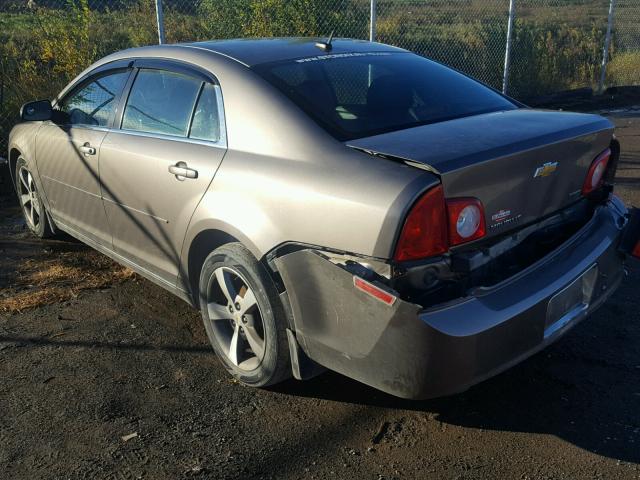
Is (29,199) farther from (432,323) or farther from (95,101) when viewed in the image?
(432,323)

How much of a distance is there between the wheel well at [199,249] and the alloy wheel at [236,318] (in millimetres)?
158

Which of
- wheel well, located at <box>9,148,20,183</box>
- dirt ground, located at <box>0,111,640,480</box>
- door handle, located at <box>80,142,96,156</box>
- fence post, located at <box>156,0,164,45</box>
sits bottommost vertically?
dirt ground, located at <box>0,111,640,480</box>

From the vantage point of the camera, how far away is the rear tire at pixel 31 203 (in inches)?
218

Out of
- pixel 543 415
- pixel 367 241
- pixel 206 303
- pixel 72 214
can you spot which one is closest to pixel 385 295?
pixel 367 241

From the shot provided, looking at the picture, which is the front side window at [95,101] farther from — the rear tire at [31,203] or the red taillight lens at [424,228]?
the red taillight lens at [424,228]

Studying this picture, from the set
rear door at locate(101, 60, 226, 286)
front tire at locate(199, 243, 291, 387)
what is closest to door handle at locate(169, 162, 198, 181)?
rear door at locate(101, 60, 226, 286)

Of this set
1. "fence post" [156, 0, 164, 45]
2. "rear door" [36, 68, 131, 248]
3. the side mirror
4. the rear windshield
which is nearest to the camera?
the rear windshield

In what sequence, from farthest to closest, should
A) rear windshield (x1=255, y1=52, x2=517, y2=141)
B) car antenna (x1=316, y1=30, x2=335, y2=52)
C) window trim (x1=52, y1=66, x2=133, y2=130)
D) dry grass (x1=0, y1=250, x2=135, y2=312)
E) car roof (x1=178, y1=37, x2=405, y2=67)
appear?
dry grass (x1=0, y1=250, x2=135, y2=312), window trim (x1=52, y1=66, x2=133, y2=130), car antenna (x1=316, y1=30, x2=335, y2=52), car roof (x1=178, y1=37, x2=405, y2=67), rear windshield (x1=255, y1=52, x2=517, y2=141)

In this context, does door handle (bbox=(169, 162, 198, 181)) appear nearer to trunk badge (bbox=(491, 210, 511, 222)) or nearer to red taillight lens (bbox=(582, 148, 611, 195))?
trunk badge (bbox=(491, 210, 511, 222))

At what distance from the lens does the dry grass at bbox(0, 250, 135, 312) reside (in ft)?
15.1

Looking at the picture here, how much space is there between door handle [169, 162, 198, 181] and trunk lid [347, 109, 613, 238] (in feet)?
3.11

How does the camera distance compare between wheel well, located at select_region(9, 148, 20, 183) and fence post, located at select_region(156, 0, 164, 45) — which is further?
fence post, located at select_region(156, 0, 164, 45)

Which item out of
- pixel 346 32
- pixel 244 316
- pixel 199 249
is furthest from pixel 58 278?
pixel 346 32

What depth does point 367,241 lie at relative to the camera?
2.56 metres
